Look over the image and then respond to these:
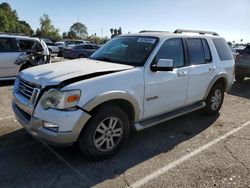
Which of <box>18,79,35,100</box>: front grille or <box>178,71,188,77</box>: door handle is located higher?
<box>178,71,188,77</box>: door handle

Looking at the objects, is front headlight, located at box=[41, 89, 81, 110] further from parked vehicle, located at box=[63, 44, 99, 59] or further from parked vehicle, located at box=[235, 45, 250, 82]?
parked vehicle, located at box=[63, 44, 99, 59]

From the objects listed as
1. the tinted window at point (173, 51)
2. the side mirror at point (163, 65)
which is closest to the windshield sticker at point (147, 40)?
the tinted window at point (173, 51)

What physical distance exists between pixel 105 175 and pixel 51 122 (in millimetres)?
974

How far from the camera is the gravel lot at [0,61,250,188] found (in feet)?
11.0

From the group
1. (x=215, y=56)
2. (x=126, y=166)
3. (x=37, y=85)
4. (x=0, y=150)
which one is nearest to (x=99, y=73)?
(x=37, y=85)

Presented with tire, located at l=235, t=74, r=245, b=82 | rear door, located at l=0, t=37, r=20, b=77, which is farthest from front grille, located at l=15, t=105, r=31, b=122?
tire, located at l=235, t=74, r=245, b=82

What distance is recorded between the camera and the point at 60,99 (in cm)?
331

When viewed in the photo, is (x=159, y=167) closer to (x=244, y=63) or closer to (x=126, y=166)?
(x=126, y=166)

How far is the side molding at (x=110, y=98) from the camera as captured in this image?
11.2 ft

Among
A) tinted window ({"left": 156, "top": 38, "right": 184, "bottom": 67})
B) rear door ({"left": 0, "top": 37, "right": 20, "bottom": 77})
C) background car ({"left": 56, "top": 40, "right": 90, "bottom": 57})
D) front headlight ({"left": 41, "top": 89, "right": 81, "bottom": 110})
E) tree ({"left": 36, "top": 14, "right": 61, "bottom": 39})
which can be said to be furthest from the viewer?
tree ({"left": 36, "top": 14, "right": 61, "bottom": 39})

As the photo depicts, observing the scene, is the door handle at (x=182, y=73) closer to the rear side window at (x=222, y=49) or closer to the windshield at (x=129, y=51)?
the windshield at (x=129, y=51)

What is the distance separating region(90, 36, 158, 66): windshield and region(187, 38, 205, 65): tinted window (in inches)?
36.4

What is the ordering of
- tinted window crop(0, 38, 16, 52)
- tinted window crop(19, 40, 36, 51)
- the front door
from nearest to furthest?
1. the front door
2. tinted window crop(0, 38, 16, 52)
3. tinted window crop(19, 40, 36, 51)

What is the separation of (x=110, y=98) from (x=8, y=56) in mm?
6524
